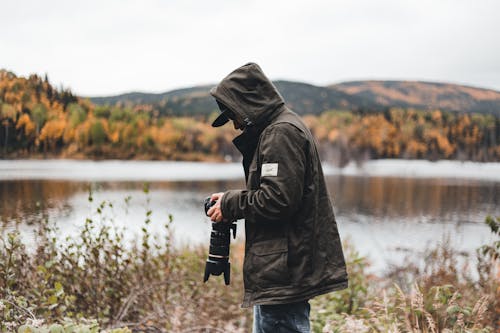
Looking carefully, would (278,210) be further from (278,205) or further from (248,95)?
(248,95)

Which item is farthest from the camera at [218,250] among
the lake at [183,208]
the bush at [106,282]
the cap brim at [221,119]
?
the lake at [183,208]

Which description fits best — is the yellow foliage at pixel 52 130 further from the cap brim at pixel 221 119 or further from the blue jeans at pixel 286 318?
the blue jeans at pixel 286 318

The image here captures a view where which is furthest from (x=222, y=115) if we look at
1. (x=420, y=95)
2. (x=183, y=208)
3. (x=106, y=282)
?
(x=420, y=95)

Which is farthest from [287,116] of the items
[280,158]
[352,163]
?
[352,163]

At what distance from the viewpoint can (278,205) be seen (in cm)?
204

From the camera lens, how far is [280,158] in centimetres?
206

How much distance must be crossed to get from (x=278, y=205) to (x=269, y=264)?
0.97 ft

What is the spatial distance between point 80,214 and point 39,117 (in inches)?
67.4

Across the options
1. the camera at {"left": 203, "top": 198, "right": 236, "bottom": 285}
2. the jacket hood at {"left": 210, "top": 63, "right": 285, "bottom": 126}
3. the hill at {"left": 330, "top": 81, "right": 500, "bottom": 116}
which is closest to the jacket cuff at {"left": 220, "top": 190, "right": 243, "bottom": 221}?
the camera at {"left": 203, "top": 198, "right": 236, "bottom": 285}

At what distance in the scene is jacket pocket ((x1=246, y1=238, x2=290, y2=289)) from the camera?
2107 millimetres

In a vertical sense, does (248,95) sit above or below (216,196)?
above

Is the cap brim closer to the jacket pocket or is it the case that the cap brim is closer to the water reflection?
the jacket pocket

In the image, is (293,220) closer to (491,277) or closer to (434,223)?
(491,277)

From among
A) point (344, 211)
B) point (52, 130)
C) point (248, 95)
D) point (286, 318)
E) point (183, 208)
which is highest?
point (248, 95)
